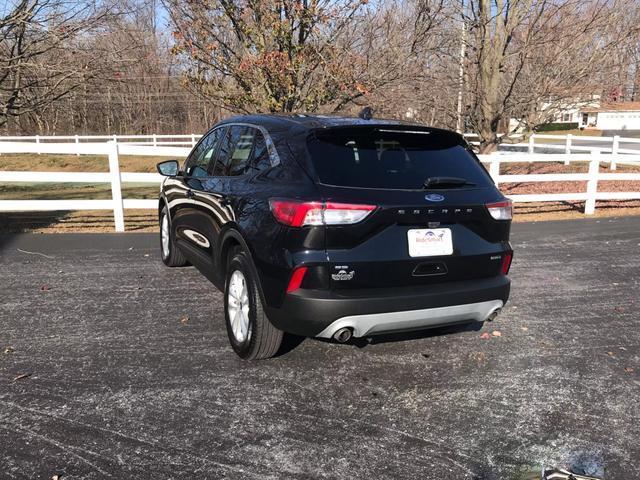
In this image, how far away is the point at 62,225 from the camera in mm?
9398

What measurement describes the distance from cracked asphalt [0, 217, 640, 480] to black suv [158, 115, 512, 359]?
446mm

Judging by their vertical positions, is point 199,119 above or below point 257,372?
above

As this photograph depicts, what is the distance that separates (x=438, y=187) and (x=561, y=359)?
1.71 m

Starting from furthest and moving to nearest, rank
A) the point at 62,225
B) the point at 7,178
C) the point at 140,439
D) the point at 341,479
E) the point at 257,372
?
the point at 62,225 < the point at 7,178 < the point at 257,372 < the point at 140,439 < the point at 341,479

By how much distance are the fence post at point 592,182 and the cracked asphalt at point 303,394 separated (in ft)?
19.2

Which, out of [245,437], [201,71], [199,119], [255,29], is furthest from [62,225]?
[199,119]

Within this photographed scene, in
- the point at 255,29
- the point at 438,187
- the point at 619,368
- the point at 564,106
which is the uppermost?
the point at 255,29

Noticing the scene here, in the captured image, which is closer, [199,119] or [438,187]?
[438,187]

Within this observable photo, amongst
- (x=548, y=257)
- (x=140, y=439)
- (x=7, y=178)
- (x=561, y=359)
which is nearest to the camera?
(x=140, y=439)

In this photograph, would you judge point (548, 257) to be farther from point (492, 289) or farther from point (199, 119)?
point (199, 119)

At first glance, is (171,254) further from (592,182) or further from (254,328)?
(592,182)

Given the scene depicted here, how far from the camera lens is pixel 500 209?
3.73m

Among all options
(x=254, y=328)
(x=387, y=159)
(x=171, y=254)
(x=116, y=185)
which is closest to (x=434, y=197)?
(x=387, y=159)

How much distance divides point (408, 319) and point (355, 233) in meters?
0.67
